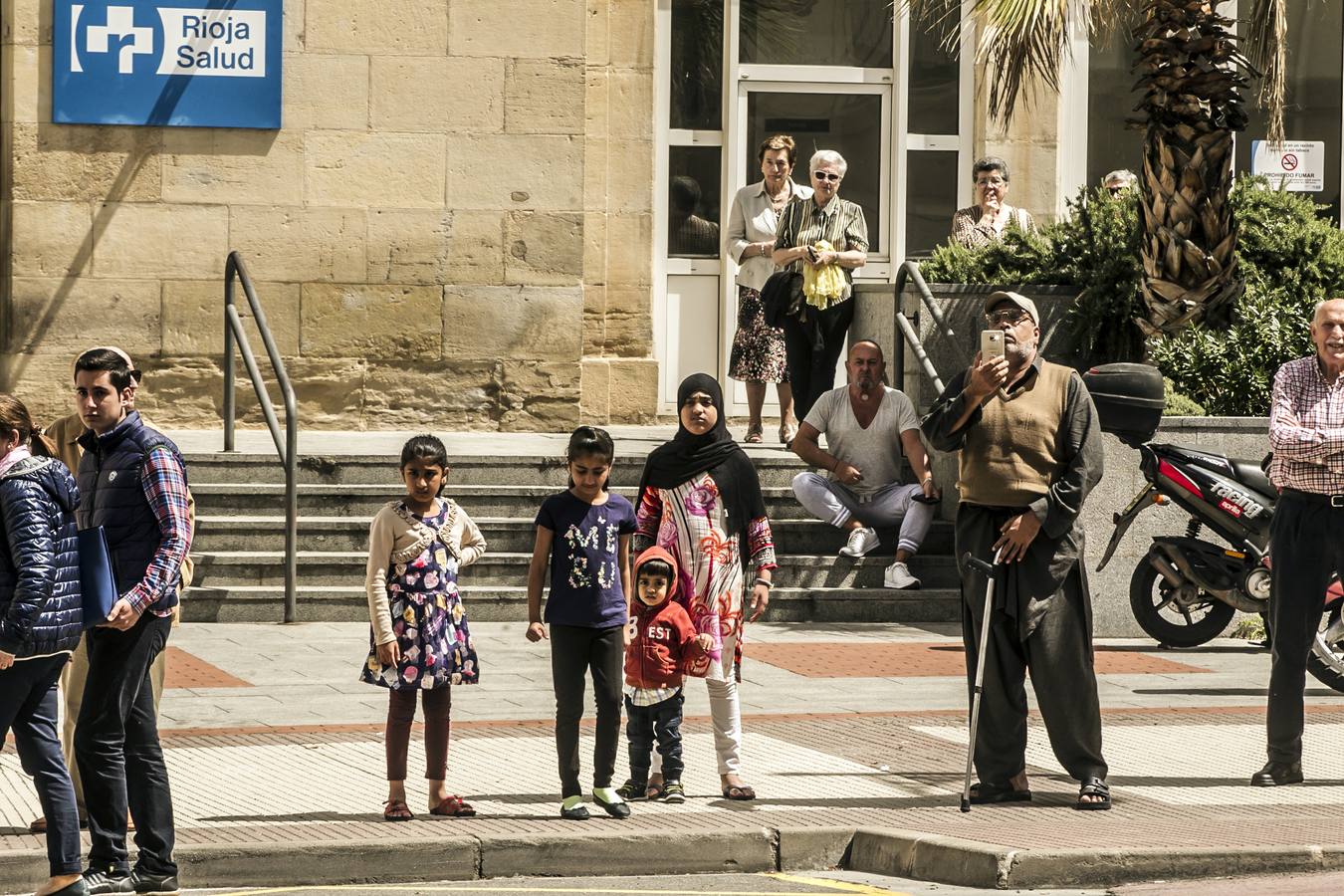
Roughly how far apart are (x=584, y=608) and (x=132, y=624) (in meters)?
1.69

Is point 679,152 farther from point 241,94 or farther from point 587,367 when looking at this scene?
point 241,94

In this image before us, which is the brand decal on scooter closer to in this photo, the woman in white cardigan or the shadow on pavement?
the shadow on pavement

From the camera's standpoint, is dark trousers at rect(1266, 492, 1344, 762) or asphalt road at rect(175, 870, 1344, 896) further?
dark trousers at rect(1266, 492, 1344, 762)

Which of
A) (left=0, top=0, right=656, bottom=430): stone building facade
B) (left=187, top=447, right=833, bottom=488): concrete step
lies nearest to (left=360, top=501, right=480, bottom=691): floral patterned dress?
(left=187, top=447, right=833, bottom=488): concrete step

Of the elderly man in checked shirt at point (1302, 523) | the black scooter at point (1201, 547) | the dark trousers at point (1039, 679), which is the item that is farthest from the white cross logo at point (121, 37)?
the elderly man in checked shirt at point (1302, 523)

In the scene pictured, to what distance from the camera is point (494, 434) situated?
15680mm

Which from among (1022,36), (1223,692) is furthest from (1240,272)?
(1223,692)

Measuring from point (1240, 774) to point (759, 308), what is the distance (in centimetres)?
651

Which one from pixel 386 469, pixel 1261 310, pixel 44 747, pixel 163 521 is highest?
pixel 1261 310

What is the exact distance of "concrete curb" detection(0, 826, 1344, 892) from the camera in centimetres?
678

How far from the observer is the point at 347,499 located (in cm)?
1312

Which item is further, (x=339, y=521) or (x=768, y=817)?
(x=339, y=521)

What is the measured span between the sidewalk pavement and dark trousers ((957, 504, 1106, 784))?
21cm

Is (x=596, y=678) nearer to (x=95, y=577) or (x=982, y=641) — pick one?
(x=982, y=641)
